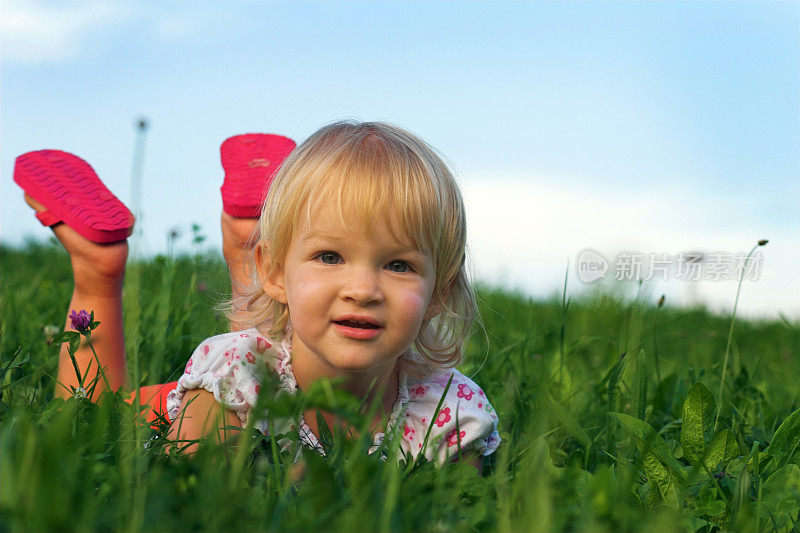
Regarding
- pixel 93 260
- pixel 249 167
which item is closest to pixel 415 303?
pixel 93 260

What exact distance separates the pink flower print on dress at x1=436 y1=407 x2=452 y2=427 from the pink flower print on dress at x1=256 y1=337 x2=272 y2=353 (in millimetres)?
561

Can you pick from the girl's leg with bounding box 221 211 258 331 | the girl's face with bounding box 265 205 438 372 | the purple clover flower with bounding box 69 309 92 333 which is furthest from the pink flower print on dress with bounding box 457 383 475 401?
the purple clover flower with bounding box 69 309 92 333

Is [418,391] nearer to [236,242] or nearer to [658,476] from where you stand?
[658,476]

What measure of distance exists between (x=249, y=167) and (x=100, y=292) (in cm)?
77

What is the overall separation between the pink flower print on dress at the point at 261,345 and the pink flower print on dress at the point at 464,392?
23.4 inches

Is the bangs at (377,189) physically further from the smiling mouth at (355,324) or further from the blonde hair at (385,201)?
the smiling mouth at (355,324)

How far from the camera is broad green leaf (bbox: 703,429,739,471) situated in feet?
5.98

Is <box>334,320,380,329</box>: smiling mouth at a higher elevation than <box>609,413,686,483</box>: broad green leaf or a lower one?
higher

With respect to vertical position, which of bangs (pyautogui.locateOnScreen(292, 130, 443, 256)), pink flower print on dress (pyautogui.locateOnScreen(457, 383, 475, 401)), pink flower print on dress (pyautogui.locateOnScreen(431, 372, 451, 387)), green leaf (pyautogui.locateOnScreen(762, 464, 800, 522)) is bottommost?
pink flower print on dress (pyautogui.locateOnScreen(431, 372, 451, 387))

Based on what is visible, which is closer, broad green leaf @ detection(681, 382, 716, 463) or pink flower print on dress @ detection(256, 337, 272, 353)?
broad green leaf @ detection(681, 382, 716, 463)

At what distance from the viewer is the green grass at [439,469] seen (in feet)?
3.60

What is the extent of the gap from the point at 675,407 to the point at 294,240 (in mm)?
1378

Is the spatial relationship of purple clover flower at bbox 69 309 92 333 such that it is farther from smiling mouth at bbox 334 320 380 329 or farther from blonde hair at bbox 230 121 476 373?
smiling mouth at bbox 334 320 380 329

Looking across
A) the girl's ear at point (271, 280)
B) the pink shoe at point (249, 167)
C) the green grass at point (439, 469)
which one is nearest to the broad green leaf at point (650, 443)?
the green grass at point (439, 469)
